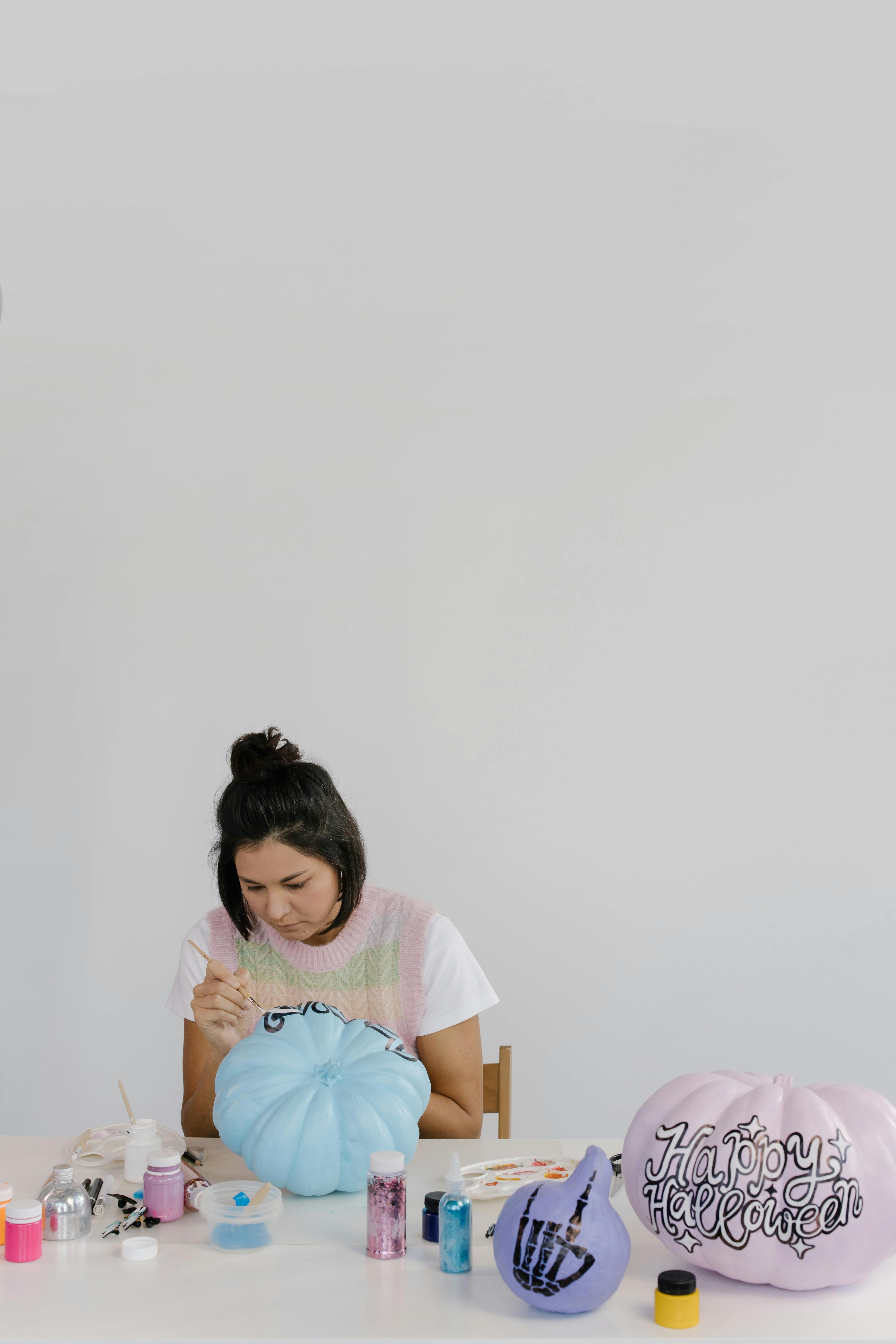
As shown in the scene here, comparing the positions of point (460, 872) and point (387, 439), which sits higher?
point (387, 439)

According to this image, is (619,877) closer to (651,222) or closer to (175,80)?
(651,222)

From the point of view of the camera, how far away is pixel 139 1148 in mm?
1750

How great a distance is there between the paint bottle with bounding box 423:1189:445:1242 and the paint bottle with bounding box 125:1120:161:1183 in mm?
478

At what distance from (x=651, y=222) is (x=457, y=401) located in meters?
0.78

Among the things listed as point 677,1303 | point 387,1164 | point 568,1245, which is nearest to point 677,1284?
point 677,1303

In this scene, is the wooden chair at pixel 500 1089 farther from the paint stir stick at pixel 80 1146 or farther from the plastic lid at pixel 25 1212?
the plastic lid at pixel 25 1212

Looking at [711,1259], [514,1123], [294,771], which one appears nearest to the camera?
[711,1259]

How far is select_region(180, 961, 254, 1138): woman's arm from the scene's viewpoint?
74.4 inches

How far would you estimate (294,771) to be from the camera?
227 cm

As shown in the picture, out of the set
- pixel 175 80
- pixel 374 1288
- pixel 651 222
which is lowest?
pixel 374 1288

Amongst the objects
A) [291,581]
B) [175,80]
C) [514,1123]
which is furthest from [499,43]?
[514,1123]

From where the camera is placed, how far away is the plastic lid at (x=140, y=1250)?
4.80ft

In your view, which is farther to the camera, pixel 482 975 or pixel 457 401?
pixel 457 401

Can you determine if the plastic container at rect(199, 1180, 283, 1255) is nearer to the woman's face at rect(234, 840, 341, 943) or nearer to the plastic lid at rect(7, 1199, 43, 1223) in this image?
the plastic lid at rect(7, 1199, 43, 1223)
